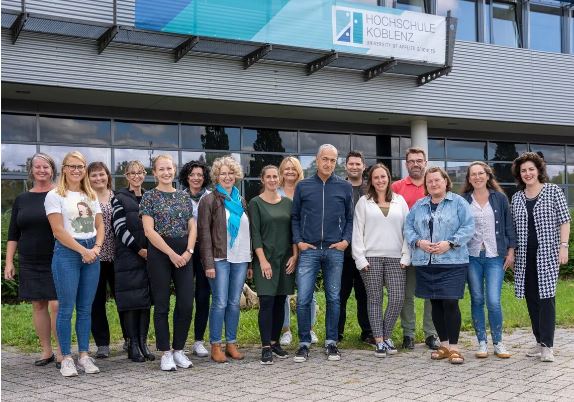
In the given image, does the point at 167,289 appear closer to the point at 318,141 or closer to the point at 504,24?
the point at 318,141

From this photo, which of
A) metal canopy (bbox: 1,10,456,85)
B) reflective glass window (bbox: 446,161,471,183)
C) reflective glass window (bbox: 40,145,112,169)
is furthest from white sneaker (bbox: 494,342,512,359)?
reflective glass window (bbox: 446,161,471,183)

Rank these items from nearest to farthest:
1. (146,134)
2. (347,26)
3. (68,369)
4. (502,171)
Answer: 1. (68,369)
2. (347,26)
3. (146,134)
4. (502,171)

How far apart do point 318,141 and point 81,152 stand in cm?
681

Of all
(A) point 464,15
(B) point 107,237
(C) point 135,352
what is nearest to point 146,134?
(A) point 464,15

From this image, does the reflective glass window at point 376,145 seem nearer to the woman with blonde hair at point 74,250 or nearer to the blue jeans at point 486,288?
the blue jeans at point 486,288

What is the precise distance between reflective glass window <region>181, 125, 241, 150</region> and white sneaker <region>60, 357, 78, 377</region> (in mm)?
11562

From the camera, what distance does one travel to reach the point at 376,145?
20016 mm

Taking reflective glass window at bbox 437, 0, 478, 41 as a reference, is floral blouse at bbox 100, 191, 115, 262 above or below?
below

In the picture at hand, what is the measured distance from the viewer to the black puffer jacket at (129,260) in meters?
6.15

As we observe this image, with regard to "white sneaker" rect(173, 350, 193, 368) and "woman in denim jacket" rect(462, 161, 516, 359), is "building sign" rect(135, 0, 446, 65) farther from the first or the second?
"white sneaker" rect(173, 350, 193, 368)

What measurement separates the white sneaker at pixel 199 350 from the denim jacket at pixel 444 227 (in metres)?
2.27

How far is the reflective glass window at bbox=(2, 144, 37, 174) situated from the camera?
14912mm

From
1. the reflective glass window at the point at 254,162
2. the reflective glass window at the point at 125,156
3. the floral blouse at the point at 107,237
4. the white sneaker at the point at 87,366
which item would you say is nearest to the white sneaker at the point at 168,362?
the white sneaker at the point at 87,366

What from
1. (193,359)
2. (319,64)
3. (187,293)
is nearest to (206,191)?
(187,293)
